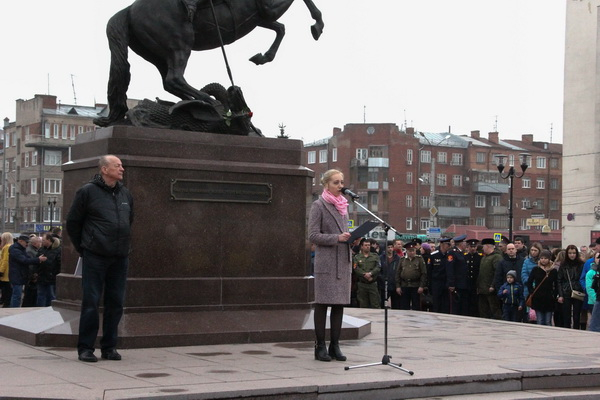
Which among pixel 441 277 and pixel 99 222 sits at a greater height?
pixel 99 222

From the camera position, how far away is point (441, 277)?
63.8 ft

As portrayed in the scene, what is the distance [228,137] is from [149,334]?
8.85 feet

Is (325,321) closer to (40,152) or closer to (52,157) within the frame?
(40,152)

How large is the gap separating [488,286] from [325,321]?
961cm

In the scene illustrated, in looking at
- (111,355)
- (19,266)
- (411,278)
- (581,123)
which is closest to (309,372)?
(111,355)

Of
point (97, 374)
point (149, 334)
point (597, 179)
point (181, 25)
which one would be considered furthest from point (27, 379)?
point (597, 179)

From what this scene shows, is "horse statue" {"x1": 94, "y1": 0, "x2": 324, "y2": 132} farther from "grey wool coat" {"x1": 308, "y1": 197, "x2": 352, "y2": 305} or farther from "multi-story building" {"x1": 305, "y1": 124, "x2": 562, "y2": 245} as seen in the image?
"multi-story building" {"x1": 305, "y1": 124, "x2": 562, "y2": 245}

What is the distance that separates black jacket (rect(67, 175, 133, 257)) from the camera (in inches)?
359

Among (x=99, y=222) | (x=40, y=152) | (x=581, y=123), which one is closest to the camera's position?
(x=99, y=222)

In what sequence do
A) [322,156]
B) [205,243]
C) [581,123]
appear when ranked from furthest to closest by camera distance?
[322,156] → [581,123] → [205,243]

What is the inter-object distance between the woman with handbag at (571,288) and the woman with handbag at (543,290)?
0.48 feet

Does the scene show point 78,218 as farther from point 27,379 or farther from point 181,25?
point 181,25

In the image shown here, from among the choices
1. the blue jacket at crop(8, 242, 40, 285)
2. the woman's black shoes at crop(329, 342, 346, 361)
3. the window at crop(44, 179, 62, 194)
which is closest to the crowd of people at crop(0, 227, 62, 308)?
the blue jacket at crop(8, 242, 40, 285)

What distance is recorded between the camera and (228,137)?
11547 mm
